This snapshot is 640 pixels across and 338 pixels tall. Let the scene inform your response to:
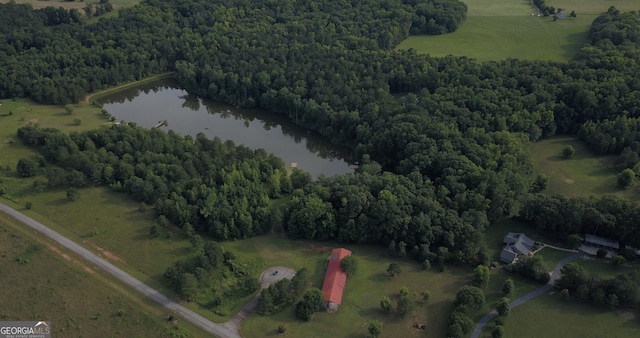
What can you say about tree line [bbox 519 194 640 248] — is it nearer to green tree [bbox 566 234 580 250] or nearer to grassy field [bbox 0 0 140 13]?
green tree [bbox 566 234 580 250]

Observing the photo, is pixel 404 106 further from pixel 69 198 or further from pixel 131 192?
pixel 69 198

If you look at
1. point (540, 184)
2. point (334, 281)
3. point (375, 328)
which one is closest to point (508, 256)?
point (540, 184)

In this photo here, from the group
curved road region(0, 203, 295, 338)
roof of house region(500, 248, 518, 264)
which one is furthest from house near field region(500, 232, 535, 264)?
curved road region(0, 203, 295, 338)

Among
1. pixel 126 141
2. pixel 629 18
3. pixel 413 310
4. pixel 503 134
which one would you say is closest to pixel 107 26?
pixel 126 141

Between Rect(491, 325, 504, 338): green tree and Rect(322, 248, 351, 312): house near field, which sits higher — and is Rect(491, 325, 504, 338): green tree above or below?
below

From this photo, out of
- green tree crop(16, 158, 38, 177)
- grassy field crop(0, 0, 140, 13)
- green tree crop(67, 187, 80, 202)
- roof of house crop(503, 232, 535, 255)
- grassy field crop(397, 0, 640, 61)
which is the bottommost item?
roof of house crop(503, 232, 535, 255)

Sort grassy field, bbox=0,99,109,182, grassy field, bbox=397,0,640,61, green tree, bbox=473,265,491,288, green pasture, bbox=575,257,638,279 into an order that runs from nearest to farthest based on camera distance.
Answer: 1. green tree, bbox=473,265,491,288
2. green pasture, bbox=575,257,638,279
3. grassy field, bbox=0,99,109,182
4. grassy field, bbox=397,0,640,61
